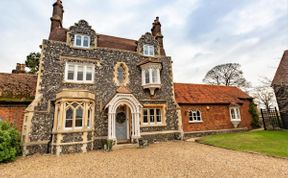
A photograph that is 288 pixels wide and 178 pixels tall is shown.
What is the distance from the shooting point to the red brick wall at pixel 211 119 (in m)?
16.9

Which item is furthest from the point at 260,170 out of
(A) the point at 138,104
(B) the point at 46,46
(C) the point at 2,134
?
(B) the point at 46,46

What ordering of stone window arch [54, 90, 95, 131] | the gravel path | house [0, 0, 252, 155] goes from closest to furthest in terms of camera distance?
the gravel path
stone window arch [54, 90, 95, 131]
house [0, 0, 252, 155]

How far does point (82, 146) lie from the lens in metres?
11.1

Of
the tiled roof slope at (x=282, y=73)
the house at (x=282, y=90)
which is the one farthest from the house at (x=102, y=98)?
the tiled roof slope at (x=282, y=73)

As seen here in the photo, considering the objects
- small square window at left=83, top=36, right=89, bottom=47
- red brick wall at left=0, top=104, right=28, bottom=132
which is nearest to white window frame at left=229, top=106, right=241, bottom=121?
small square window at left=83, top=36, right=89, bottom=47

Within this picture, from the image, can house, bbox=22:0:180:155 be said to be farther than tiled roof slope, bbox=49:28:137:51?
No

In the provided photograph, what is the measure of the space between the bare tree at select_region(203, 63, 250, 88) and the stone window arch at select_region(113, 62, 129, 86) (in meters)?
30.0

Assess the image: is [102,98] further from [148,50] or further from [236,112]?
[236,112]

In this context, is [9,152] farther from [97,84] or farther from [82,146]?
[97,84]

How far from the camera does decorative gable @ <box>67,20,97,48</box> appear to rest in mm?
13690

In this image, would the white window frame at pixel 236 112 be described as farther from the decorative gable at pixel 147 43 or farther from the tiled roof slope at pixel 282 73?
the decorative gable at pixel 147 43

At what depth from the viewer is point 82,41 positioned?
46.3 feet

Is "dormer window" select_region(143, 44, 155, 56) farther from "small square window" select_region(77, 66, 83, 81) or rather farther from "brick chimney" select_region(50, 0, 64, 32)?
"brick chimney" select_region(50, 0, 64, 32)

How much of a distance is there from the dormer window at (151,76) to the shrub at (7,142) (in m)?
Result: 10.2
